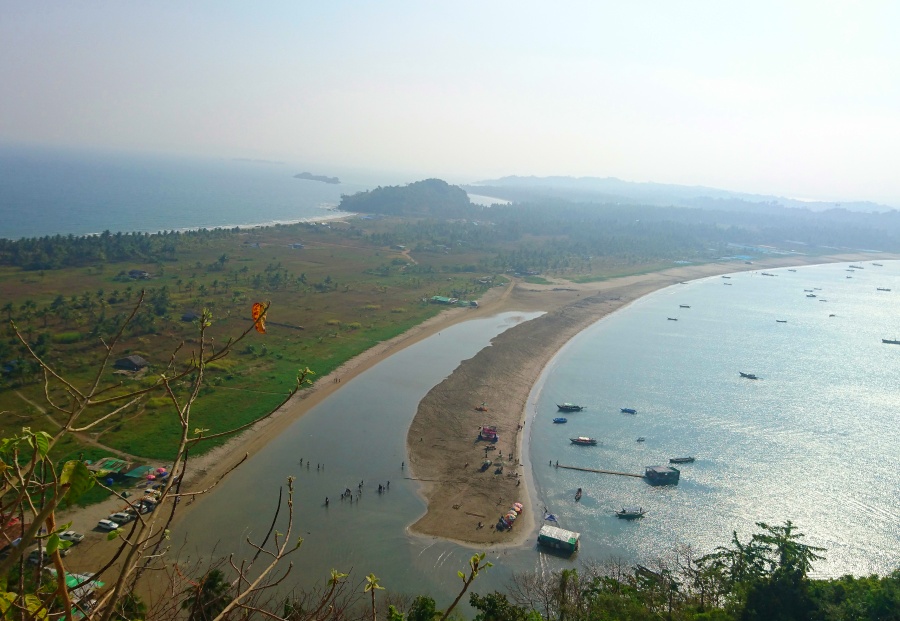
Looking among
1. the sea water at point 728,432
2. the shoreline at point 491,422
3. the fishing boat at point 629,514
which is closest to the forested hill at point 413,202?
the shoreline at point 491,422

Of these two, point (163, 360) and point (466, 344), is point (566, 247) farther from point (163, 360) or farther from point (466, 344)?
point (163, 360)

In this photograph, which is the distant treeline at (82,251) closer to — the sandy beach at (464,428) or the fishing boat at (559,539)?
the sandy beach at (464,428)

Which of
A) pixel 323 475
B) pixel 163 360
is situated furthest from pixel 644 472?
pixel 163 360

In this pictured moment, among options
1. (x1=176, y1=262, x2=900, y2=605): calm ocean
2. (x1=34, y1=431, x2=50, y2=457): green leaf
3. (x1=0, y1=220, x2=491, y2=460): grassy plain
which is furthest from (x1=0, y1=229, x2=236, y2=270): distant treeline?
(x1=34, y1=431, x2=50, y2=457): green leaf

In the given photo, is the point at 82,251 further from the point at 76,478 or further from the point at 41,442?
the point at 76,478

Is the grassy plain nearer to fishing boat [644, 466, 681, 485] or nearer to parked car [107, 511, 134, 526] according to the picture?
parked car [107, 511, 134, 526]
